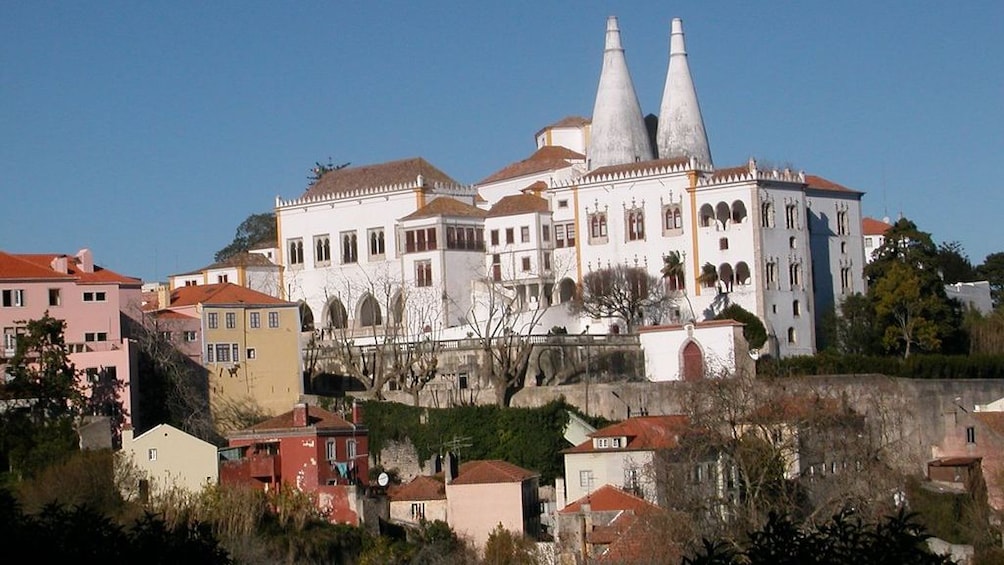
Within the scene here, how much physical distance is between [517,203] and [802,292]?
12666 millimetres

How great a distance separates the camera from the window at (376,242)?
83.6 metres

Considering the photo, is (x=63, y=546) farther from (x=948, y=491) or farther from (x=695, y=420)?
(x=948, y=491)

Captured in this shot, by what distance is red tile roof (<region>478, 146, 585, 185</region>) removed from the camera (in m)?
85.6

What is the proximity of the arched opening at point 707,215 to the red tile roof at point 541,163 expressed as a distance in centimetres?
956

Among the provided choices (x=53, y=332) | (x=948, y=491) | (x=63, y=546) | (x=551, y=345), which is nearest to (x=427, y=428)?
(x=551, y=345)

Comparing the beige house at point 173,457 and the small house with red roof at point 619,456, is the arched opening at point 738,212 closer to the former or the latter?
the small house with red roof at point 619,456

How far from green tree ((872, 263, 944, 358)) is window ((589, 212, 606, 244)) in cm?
1137

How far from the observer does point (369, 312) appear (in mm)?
82938

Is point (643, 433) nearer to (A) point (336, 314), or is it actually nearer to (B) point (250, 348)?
(B) point (250, 348)

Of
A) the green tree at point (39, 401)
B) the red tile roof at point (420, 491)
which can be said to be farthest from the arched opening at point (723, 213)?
the green tree at point (39, 401)

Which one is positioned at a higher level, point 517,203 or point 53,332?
point 517,203

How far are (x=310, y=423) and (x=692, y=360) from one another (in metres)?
15.2

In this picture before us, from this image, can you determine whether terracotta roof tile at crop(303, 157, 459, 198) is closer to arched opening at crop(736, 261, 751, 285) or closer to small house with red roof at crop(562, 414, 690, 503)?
arched opening at crop(736, 261, 751, 285)

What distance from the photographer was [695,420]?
5619 centimetres
